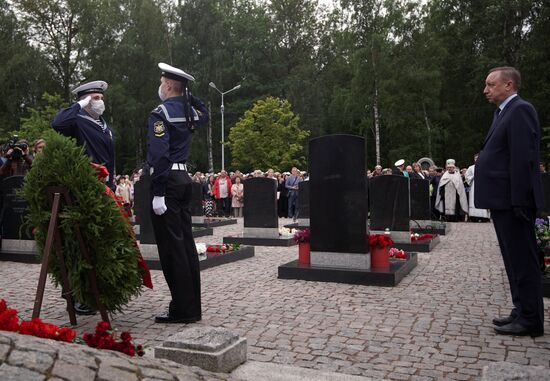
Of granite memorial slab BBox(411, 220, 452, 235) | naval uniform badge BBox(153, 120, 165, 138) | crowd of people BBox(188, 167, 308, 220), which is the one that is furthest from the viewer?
crowd of people BBox(188, 167, 308, 220)

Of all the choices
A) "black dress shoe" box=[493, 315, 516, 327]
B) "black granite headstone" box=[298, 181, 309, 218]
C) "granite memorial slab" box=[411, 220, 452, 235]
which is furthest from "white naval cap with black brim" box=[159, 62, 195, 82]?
"black granite headstone" box=[298, 181, 309, 218]

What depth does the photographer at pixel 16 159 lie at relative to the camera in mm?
9945

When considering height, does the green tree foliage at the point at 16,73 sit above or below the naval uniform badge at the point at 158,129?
above

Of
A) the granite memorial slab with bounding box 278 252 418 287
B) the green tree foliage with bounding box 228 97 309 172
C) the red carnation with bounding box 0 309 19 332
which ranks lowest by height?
the granite memorial slab with bounding box 278 252 418 287

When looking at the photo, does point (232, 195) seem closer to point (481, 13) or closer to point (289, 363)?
point (289, 363)

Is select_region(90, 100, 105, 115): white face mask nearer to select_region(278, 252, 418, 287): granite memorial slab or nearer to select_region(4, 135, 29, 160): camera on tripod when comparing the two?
select_region(278, 252, 418, 287): granite memorial slab

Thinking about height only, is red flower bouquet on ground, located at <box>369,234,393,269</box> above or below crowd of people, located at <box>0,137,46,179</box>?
below

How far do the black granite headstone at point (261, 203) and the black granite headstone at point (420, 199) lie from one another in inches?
143

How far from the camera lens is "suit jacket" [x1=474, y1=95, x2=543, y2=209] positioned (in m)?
5.10

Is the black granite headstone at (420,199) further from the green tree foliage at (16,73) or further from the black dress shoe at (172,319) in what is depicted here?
the green tree foliage at (16,73)

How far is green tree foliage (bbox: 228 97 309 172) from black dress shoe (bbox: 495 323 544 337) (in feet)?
118

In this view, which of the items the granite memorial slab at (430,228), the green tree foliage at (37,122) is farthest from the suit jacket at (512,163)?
the green tree foliage at (37,122)

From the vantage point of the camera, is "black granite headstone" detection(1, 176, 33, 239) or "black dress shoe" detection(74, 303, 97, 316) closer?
"black dress shoe" detection(74, 303, 97, 316)

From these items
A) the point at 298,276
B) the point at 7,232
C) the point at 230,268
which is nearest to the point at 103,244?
the point at 298,276
